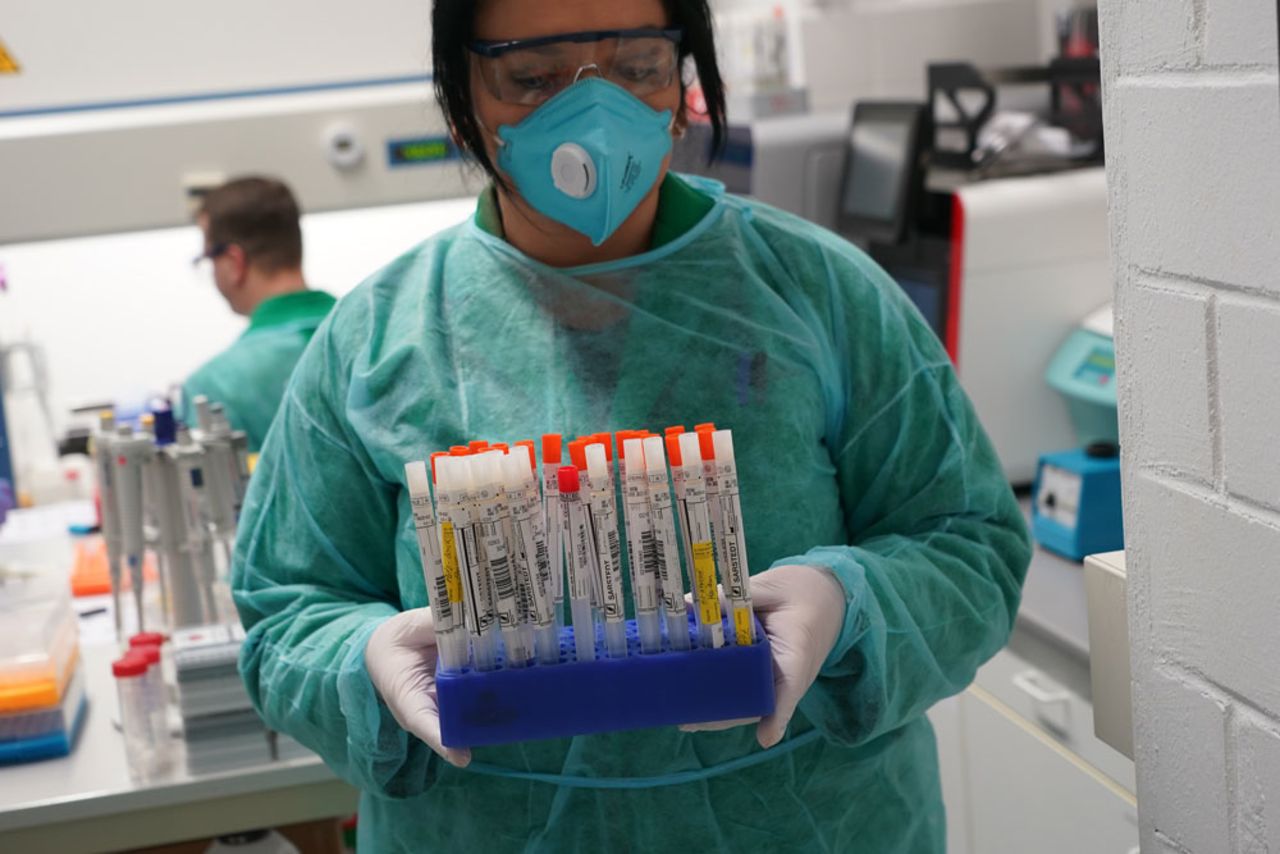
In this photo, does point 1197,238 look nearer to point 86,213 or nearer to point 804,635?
point 804,635

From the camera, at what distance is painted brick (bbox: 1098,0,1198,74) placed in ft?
3.11

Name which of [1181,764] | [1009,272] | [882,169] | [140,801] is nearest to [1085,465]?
[1009,272]

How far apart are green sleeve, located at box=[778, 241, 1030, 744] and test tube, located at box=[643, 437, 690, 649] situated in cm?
16

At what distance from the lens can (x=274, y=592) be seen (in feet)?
4.22

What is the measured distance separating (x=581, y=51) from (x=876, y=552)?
50 centimetres

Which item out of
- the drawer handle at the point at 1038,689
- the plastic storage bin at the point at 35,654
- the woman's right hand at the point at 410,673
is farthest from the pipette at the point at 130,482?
the drawer handle at the point at 1038,689

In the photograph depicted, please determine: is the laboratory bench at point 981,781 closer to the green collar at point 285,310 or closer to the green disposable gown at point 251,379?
the green disposable gown at point 251,379

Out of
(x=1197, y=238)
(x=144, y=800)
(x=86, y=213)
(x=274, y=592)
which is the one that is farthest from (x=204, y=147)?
(x=1197, y=238)

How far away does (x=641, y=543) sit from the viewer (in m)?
1.06

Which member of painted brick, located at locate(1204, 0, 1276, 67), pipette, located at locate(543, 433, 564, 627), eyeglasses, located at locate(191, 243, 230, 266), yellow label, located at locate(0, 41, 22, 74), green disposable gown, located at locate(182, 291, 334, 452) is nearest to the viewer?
painted brick, located at locate(1204, 0, 1276, 67)

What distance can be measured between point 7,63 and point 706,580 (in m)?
3.16

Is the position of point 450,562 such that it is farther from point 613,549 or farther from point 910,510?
point 910,510

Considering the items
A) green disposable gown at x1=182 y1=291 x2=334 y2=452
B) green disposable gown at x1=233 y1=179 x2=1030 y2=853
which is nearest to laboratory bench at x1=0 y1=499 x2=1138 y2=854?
green disposable gown at x1=233 y1=179 x2=1030 y2=853

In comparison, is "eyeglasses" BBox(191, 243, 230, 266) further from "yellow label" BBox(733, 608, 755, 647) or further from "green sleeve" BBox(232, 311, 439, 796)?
"yellow label" BBox(733, 608, 755, 647)
